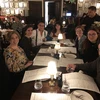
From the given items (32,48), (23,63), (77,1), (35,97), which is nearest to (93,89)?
(35,97)

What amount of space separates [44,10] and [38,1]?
0.53 meters

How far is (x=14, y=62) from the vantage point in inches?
91.5

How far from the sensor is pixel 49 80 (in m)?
1.70

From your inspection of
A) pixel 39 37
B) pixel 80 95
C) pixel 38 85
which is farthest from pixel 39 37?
pixel 80 95

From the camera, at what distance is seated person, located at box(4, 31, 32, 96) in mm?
2279

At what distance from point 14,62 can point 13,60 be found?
0.10 feet

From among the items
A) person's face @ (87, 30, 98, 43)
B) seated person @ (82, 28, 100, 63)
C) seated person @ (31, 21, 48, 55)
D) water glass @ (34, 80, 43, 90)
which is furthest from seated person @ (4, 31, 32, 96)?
seated person @ (31, 21, 48, 55)

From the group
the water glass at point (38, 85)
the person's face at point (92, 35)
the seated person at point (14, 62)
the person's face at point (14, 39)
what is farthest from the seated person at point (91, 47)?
the water glass at point (38, 85)

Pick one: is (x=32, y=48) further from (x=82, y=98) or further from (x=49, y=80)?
(x=82, y=98)

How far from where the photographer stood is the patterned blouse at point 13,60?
228 centimetres

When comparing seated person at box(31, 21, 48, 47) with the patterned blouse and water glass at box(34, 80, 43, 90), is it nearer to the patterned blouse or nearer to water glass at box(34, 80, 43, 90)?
the patterned blouse

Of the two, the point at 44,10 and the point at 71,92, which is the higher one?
Result: the point at 44,10

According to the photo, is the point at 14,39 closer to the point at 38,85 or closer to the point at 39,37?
the point at 38,85

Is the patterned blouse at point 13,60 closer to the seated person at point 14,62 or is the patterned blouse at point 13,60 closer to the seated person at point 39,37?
the seated person at point 14,62
